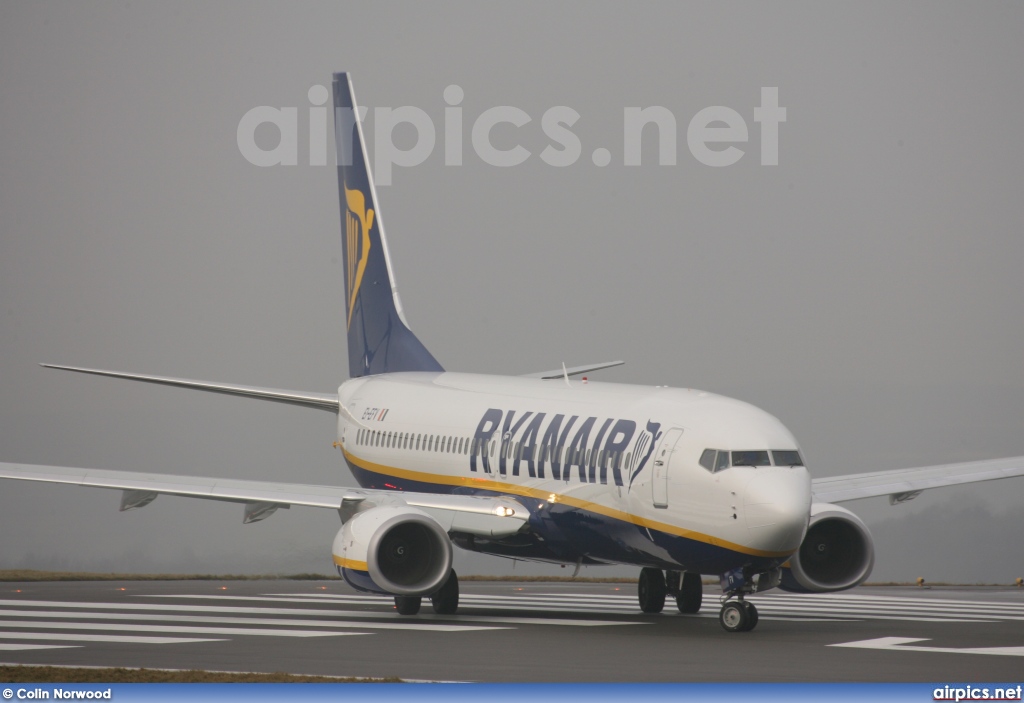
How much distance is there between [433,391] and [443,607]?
509 centimetres

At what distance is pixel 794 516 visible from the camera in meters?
18.0

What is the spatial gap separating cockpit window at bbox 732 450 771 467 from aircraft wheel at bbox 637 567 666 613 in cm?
558

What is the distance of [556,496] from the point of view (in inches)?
855

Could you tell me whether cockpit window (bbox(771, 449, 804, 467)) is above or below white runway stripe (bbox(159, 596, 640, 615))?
above

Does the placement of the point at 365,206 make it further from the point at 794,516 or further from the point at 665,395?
the point at 794,516

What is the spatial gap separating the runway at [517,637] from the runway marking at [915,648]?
2cm

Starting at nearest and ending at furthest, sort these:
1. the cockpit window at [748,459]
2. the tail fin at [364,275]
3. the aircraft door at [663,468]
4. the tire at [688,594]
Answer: the cockpit window at [748,459] → the aircraft door at [663,468] → the tire at [688,594] → the tail fin at [364,275]

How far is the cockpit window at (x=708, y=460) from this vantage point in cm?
1872

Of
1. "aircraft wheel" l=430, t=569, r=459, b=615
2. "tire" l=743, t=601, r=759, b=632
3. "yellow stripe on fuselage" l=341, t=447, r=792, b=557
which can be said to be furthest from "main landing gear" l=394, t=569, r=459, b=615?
"tire" l=743, t=601, r=759, b=632

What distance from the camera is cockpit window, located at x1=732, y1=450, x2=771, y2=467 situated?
18.6 meters

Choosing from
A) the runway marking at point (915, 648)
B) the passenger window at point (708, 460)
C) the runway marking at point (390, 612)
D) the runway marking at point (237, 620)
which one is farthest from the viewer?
the runway marking at point (390, 612)

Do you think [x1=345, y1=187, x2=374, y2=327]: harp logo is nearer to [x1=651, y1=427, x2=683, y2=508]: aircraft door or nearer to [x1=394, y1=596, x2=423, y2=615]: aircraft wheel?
[x1=394, y1=596, x2=423, y2=615]: aircraft wheel

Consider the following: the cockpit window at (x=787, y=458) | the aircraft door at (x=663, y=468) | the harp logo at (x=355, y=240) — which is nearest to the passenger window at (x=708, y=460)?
the aircraft door at (x=663, y=468)

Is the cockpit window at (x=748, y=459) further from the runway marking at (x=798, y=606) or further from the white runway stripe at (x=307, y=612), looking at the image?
the runway marking at (x=798, y=606)
